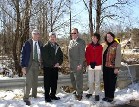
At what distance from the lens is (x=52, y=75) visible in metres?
9.10

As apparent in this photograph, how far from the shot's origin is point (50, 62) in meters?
8.95

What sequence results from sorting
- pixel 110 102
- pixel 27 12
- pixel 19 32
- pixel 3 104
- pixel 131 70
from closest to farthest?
pixel 3 104 < pixel 110 102 < pixel 131 70 < pixel 27 12 < pixel 19 32

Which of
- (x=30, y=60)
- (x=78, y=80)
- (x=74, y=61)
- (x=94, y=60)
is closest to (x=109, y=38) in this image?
(x=94, y=60)

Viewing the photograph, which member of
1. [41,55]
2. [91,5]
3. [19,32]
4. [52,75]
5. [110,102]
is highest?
[91,5]

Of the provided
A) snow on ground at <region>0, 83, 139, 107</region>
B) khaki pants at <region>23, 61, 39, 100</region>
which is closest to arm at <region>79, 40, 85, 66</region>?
snow on ground at <region>0, 83, 139, 107</region>

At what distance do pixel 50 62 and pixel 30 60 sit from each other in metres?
0.55

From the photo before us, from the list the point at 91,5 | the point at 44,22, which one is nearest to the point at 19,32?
the point at 44,22

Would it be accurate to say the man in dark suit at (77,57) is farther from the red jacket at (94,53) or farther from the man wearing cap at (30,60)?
the man wearing cap at (30,60)

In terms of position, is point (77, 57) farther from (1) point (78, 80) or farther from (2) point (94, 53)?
(1) point (78, 80)

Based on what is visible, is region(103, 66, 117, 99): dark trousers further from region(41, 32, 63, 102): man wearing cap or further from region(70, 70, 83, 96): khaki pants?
region(41, 32, 63, 102): man wearing cap

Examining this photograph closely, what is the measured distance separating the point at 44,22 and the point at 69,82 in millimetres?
8021

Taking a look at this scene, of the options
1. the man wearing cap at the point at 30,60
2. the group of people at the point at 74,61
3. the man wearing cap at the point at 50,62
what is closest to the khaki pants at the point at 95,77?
the group of people at the point at 74,61

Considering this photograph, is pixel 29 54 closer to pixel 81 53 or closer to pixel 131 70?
pixel 81 53

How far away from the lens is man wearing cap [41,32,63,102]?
8969 millimetres
